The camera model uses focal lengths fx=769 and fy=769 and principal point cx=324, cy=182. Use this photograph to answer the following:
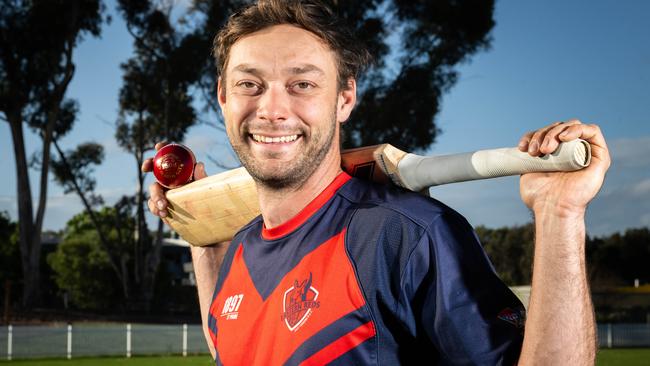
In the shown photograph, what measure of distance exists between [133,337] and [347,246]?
17887 millimetres

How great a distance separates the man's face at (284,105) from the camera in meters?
2.11

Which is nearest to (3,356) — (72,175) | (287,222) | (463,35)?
(72,175)

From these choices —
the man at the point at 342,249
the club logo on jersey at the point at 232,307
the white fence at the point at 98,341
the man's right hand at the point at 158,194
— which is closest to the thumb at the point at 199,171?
the man's right hand at the point at 158,194

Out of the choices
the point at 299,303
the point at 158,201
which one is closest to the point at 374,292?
the point at 299,303

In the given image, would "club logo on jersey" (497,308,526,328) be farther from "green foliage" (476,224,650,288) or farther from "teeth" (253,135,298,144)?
"green foliage" (476,224,650,288)

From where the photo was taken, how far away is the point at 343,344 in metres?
1.83

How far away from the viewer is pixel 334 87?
2180 millimetres

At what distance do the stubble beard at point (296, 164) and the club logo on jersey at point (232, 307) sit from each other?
0.35 m

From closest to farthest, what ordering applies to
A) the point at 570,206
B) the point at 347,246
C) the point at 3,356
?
the point at 570,206
the point at 347,246
the point at 3,356

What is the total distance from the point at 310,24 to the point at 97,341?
17.8 metres

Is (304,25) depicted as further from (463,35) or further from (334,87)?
(463,35)

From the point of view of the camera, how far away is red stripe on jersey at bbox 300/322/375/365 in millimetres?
1810

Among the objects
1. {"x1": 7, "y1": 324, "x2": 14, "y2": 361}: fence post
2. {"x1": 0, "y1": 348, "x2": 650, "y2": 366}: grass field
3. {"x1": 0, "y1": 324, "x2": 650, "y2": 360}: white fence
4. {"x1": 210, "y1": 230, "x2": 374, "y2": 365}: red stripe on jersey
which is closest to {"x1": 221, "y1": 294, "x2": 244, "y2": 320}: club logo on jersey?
{"x1": 210, "y1": 230, "x2": 374, "y2": 365}: red stripe on jersey

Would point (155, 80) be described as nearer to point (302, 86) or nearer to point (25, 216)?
point (25, 216)
